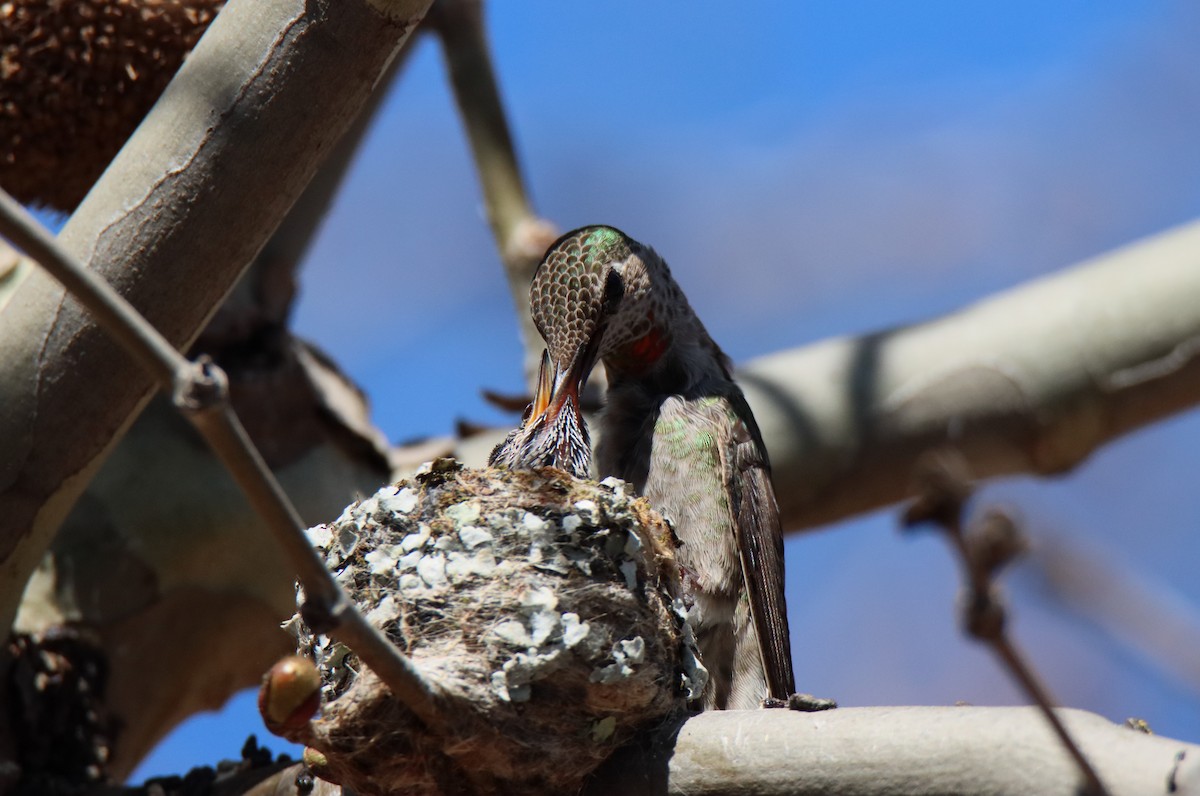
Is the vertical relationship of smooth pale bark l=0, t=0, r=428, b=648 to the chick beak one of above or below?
above

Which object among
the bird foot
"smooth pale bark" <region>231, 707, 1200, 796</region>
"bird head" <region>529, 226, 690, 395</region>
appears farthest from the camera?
"bird head" <region>529, 226, 690, 395</region>

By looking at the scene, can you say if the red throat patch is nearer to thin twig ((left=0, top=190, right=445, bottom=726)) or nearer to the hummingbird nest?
the hummingbird nest

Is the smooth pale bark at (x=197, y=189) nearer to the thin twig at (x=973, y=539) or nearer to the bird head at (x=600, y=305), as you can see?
the bird head at (x=600, y=305)

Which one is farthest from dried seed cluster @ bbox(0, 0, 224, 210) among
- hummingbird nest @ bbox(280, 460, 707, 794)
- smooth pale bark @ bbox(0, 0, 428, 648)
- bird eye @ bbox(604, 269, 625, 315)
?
hummingbird nest @ bbox(280, 460, 707, 794)

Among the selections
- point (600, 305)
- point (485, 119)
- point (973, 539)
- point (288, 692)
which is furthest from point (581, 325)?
point (973, 539)

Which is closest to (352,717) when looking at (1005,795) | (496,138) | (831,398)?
(1005,795)

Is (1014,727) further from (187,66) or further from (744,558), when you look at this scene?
(187,66)

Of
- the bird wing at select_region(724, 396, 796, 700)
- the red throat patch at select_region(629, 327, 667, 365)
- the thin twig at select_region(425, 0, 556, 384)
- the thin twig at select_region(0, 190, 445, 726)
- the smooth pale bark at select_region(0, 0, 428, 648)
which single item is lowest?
the bird wing at select_region(724, 396, 796, 700)
